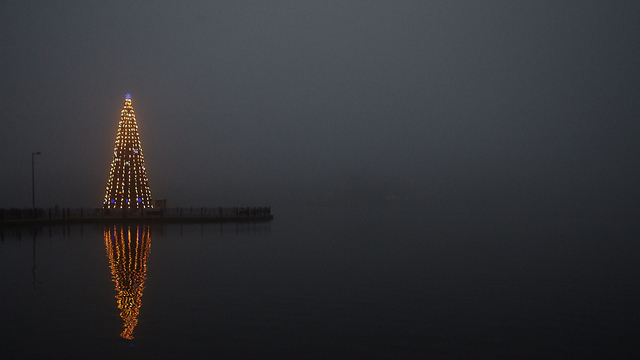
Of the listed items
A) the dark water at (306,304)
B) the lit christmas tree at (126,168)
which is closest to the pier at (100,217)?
the lit christmas tree at (126,168)

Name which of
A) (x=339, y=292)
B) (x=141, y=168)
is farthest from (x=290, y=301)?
(x=141, y=168)

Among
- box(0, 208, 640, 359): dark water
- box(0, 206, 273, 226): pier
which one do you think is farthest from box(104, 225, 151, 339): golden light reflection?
box(0, 206, 273, 226): pier

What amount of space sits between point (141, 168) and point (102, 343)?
43584mm

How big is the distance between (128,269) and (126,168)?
3269 cm

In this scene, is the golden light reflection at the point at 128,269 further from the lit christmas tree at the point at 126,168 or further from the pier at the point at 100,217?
the lit christmas tree at the point at 126,168

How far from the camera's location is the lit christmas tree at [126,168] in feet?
169

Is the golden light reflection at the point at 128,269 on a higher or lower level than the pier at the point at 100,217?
lower

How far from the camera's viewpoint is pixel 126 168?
51656 mm

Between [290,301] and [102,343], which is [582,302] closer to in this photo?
[290,301]

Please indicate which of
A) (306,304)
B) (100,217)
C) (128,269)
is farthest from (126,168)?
(306,304)

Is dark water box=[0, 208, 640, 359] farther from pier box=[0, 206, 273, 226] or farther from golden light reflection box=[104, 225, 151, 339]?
pier box=[0, 206, 273, 226]

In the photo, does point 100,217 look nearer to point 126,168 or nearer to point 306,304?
point 126,168

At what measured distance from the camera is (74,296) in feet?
52.3

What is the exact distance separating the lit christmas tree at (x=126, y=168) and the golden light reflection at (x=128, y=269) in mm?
16272
